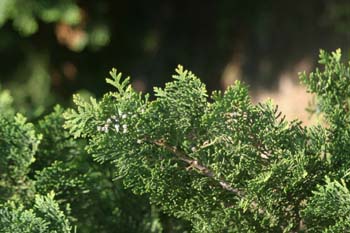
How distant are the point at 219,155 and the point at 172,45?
366cm

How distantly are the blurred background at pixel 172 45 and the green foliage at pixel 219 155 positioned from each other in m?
2.38

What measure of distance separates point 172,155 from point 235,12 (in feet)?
11.2

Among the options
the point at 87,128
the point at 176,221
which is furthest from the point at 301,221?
the point at 87,128

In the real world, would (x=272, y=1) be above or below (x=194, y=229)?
above

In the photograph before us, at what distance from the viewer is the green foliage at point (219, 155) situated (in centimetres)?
124

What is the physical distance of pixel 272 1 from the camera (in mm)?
4527

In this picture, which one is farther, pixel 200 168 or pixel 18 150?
pixel 18 150

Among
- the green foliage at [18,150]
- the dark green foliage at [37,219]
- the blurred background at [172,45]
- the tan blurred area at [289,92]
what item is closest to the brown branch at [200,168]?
the dark green foliage at [37,219]

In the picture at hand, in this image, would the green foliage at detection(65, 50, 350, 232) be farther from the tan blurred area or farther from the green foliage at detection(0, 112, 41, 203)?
the tan blurred area

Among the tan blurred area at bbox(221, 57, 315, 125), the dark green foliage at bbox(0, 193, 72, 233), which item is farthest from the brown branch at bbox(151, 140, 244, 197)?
the tan blurred area at bbox(221, 57, 315, 125)

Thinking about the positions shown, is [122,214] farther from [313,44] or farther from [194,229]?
[313,44]

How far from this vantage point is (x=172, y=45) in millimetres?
4895

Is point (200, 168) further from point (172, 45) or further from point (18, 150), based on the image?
point (172, 45)

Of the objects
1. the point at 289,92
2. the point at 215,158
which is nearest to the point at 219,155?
the point at 215,158
